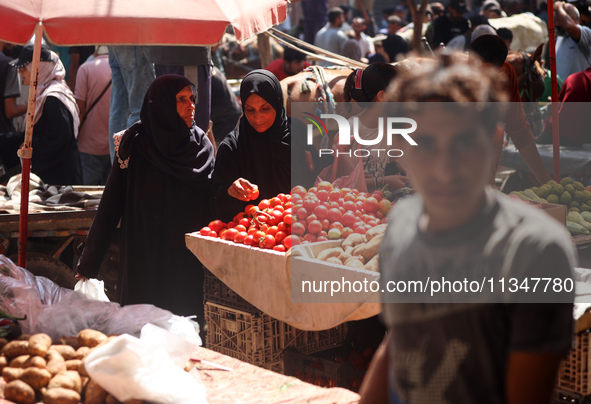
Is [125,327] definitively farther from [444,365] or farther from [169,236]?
[444,365]

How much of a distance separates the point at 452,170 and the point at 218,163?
133 inches

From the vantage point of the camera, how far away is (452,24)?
34.0ft

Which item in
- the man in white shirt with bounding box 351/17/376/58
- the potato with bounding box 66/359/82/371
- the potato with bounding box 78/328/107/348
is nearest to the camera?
the potato with bounding box 66/359/82/371

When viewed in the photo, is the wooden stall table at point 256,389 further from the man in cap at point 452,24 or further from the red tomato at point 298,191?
the man in cap at point 452,24

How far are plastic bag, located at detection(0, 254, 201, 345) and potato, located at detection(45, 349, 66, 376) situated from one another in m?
0.31

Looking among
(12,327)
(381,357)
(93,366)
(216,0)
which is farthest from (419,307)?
(216,0)

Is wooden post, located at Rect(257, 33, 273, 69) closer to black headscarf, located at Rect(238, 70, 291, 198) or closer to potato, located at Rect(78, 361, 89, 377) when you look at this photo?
black headscarf, located at Rect(238, 70, 291, 198)

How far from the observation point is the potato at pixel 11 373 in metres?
2.62

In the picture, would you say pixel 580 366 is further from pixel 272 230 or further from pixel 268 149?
pixel 268 149

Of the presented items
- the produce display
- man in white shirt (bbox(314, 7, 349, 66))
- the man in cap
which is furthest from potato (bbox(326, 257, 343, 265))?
man in white shirt (bbox(314, 7, 349, 66))

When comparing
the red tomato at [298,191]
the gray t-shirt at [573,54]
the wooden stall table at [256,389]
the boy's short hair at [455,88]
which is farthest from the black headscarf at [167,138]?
the gray t-shirt at [573,54]

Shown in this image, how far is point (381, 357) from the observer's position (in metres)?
1.58

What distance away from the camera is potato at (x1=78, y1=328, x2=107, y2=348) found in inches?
114

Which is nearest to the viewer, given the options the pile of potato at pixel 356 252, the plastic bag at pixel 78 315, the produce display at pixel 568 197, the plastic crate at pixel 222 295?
the plastic bag at pixel 78 315
